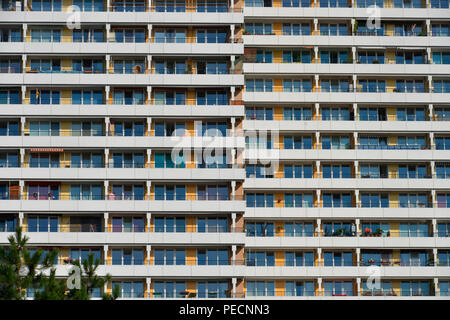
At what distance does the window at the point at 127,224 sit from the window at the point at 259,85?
1514 cm

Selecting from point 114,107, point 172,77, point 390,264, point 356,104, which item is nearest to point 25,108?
point 114,107

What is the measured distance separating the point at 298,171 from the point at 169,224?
12.3 meters

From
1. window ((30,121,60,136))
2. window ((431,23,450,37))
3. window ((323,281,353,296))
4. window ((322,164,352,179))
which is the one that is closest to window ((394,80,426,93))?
window ((431,23,450,37))

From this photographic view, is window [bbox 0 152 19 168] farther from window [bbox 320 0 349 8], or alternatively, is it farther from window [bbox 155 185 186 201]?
window [bbox 320 0 349 8]

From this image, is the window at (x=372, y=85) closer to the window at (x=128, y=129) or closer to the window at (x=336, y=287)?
the window at (x=336, y=287)

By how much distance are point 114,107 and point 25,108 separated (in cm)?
727

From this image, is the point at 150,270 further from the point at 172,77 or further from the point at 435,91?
the point at 435,91

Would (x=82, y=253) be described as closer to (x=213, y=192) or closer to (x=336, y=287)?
(x=213, y=192)

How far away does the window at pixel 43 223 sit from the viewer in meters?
63.2

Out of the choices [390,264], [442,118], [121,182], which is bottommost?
[390,264]

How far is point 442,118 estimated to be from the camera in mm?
69750

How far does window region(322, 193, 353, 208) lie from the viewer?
220ft

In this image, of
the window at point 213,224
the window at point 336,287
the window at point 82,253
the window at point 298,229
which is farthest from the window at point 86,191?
the window at point 336,287

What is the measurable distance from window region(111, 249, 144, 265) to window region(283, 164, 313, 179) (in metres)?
14.3
